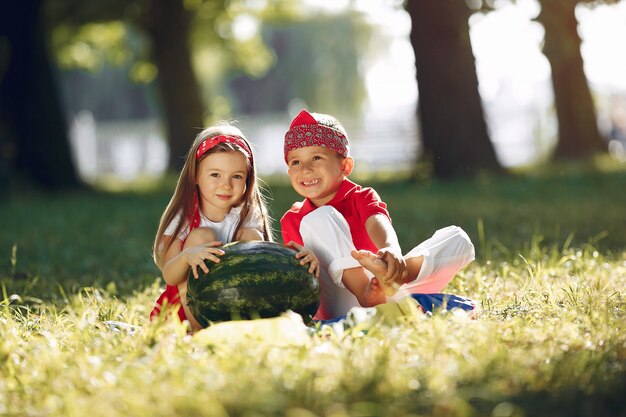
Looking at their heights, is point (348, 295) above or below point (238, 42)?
below

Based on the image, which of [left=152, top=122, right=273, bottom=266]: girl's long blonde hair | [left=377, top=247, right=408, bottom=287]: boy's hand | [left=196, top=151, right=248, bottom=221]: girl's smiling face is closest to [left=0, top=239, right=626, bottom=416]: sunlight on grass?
[left=377, top=247, right=408, bottom=287]: boy's hand

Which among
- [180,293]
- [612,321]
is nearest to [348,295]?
[180,293]

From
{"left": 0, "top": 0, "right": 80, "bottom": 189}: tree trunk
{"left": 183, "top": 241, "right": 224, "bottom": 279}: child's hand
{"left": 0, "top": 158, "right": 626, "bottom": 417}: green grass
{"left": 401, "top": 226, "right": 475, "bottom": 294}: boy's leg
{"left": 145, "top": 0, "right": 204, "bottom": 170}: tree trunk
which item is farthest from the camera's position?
{"left": 145, "top": 0, "right": 204, "bottom": 170}: tree trunk

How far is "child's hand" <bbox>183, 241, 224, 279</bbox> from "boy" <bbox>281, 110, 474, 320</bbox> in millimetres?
400

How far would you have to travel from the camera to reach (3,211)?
1280 cm

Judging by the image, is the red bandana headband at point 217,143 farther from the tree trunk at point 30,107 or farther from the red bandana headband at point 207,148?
the tree trunk at point 30,107

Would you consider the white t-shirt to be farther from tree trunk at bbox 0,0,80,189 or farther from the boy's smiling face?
tree trunk at bbox 0,0,80,189

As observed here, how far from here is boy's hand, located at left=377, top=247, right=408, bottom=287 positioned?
12.7 ft

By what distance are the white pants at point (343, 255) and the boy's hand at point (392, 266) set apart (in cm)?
16

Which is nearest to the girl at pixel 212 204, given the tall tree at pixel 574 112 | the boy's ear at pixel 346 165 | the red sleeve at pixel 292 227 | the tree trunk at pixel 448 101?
the red sleeve at pixel 292 227

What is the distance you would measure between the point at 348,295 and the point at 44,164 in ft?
47.1

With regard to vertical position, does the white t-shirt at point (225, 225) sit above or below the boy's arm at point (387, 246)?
above

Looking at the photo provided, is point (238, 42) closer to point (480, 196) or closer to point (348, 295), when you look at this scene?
point (480, 196)

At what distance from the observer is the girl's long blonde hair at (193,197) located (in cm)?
434
